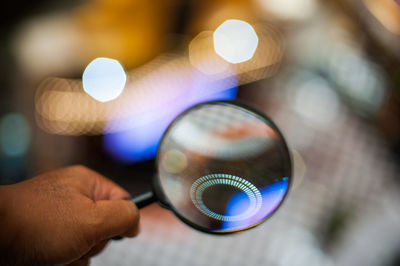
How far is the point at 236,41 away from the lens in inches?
47.1

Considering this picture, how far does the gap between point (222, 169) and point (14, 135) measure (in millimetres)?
1116

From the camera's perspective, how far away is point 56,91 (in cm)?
116

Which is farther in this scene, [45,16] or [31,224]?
[45,16]

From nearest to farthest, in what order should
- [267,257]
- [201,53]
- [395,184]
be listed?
[267,257]
[395,184]
[201,53]

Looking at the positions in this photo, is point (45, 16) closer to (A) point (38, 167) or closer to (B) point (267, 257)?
(A) point (38, 167)

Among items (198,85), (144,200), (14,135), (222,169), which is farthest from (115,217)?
(14,135)

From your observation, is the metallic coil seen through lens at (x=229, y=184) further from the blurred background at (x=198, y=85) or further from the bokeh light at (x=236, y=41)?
the bokeh light at (x=236, y=41)

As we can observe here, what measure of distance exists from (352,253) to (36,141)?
4.41 ft

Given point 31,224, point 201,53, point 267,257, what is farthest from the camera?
point 201,53

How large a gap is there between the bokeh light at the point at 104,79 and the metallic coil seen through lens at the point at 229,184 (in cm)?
90

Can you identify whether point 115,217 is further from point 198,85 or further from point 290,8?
point 290,8

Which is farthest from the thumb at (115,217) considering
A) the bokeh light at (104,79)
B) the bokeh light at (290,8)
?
the bokeh light at (290,8)

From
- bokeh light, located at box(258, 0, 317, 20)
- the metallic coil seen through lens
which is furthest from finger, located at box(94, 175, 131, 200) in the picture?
bokeh light, located at box(258, 0, 317, 20)

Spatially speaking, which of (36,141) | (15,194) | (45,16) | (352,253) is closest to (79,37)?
(45,16)
